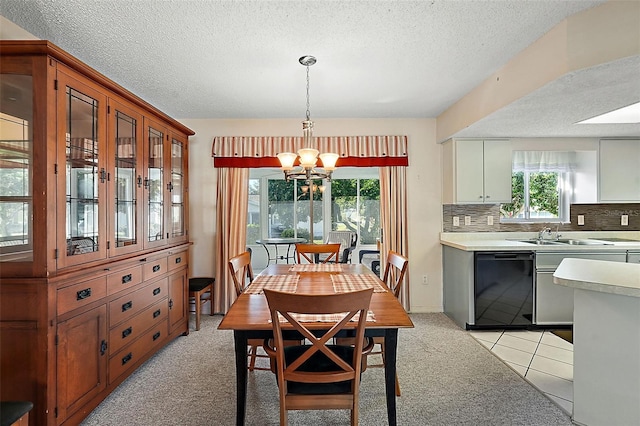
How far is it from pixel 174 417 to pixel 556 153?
4939mm

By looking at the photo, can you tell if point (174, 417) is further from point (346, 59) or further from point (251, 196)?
point (251, 196)

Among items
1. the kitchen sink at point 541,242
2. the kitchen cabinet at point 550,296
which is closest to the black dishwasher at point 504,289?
the kitchen cabinet at point 550,296

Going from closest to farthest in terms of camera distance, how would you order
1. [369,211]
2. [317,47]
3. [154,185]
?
1. [317,47]
2. [154,185]
3. [369,211]

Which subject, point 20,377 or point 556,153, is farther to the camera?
point 556,153

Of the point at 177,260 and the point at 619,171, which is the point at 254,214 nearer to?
the point at 177,260

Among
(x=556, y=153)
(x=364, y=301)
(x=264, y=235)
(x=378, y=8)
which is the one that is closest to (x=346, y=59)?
(x=378, y=8)

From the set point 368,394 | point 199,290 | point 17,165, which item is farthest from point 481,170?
point 17,165

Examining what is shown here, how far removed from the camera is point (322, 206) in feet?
20.8

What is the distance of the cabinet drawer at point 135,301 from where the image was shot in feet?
7.73

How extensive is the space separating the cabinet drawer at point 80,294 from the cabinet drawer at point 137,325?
34 cm

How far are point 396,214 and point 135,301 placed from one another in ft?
9.76

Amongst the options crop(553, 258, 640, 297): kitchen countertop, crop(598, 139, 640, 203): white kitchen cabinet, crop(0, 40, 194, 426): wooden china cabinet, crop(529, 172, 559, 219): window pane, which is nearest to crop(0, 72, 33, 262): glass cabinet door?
crop(0, 40, 194, 426): wooden china cabinet

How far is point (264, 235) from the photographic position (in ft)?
21.0

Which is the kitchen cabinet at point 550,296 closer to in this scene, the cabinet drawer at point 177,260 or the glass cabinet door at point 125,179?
the cabinet drawer at point 177,260
